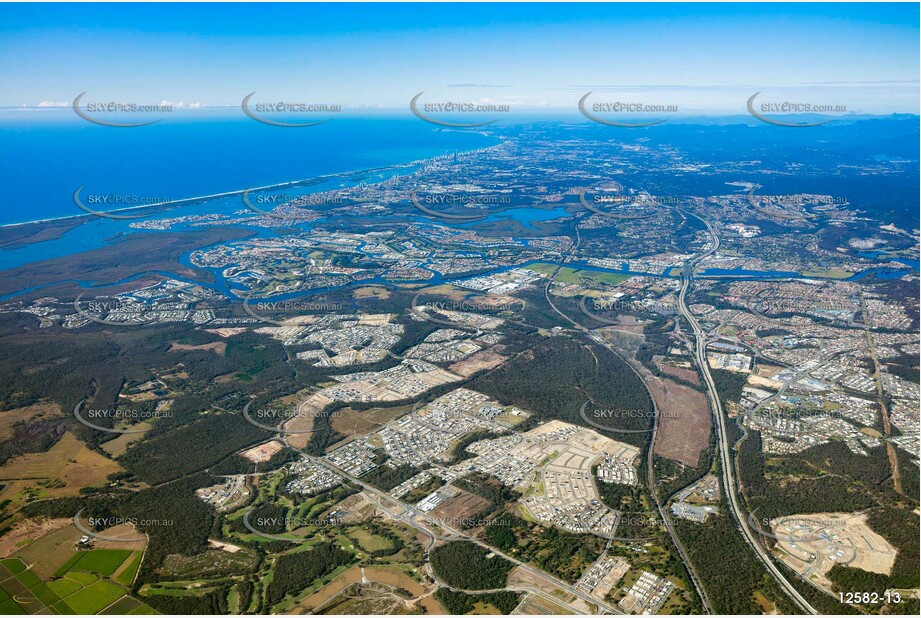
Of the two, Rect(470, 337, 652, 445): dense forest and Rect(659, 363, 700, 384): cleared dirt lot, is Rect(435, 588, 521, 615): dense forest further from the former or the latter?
Rect(659, 363, 700, 384): cleared dirt lot

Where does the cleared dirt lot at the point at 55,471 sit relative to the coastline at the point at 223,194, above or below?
below

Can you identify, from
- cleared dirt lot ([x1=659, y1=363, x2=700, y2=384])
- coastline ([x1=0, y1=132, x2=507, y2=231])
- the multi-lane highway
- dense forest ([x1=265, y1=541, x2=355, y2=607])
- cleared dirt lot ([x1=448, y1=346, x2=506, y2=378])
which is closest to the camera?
dense forest ([x1=265, y1=541, x2=355, y2=607])

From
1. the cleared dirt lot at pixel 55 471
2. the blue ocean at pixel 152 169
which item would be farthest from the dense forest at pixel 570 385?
the blue ocean at pixel 152 169

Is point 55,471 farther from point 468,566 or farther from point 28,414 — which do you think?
point 468,566

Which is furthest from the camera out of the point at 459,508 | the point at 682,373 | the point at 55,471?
the point at 682,373

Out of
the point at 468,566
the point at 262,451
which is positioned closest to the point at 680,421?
the point at 468,566

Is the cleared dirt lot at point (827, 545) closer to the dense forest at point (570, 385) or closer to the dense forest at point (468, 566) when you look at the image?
the dense forest at point (570, 385)

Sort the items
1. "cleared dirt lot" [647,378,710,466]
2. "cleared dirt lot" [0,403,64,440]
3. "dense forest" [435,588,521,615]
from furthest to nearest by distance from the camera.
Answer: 1. "cleared dirt lot" [0,403,64,440]
2. "cleared dirt lot" [647,378,710,466]
3. "dense forest" [435,588,521,615]

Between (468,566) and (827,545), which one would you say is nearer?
(468,566)

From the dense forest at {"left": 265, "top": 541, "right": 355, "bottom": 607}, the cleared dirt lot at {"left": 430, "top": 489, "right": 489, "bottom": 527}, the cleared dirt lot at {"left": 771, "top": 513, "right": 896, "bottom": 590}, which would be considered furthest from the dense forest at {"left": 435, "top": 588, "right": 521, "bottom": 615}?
the cleared dirt lot at {"left": 771, "top": 513, "right": 896, "bottom": 590}
